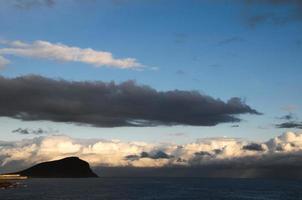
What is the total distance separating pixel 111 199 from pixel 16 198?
38516mm

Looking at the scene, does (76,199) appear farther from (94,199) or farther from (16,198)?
(16,198)

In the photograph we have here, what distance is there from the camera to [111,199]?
198 metres

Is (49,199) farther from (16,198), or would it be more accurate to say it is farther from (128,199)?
(128,199)

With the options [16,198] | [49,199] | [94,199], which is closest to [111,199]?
[94,199]

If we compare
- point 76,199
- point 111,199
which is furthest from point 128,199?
point 76,199

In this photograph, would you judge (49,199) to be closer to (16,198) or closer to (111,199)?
(16,198)

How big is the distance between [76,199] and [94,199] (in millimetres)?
7507

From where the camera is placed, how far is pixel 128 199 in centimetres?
19975

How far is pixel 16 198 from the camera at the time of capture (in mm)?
194125

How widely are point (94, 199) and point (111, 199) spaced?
713cm

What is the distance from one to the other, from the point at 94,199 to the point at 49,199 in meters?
18.4

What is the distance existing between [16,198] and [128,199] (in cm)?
4564

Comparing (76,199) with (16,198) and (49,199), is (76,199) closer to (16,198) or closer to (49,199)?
(49,199)

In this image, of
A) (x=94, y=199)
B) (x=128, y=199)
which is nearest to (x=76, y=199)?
(x=94, y=199)
